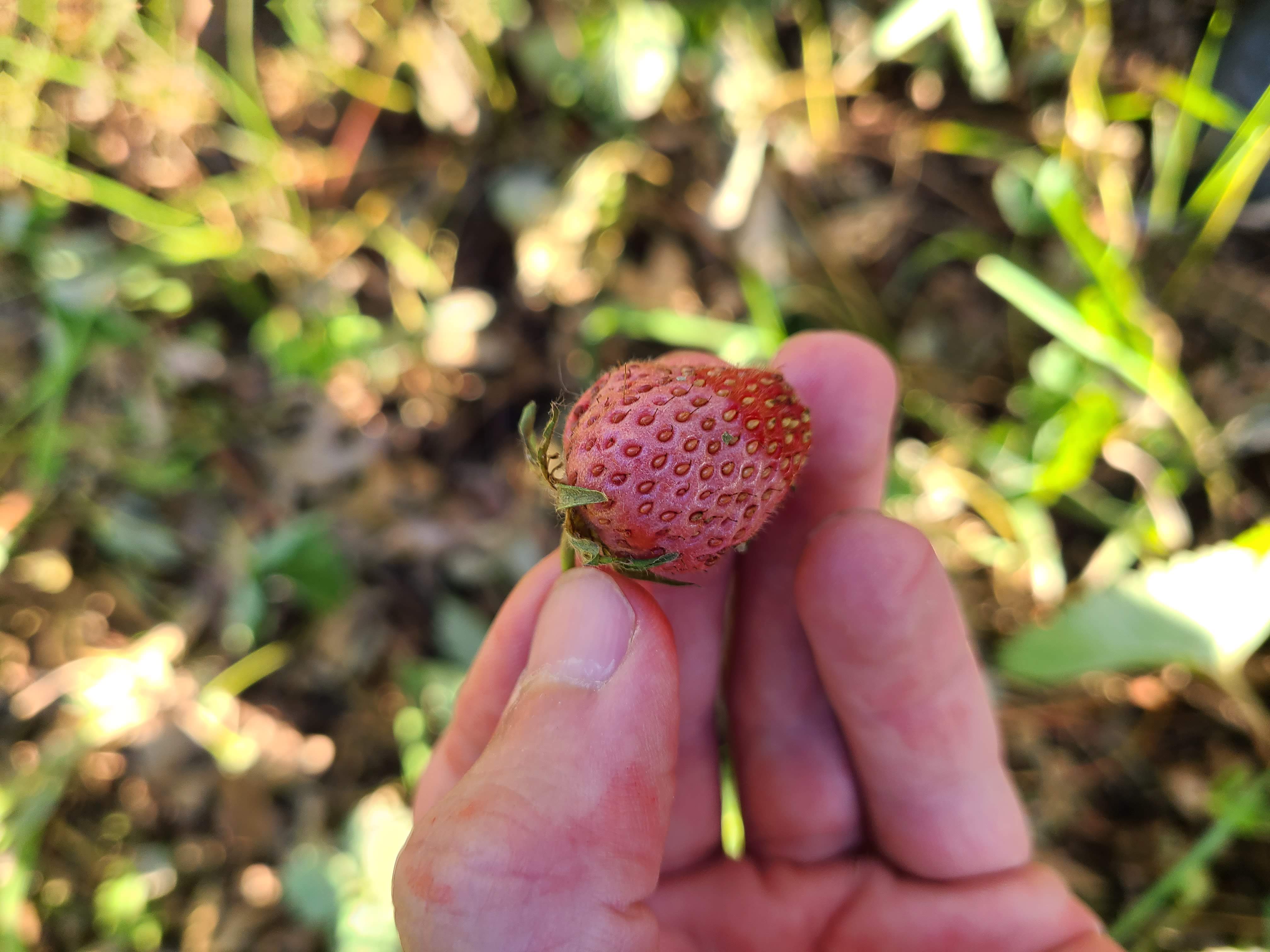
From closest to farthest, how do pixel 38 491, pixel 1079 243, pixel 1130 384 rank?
pixel 1079 243 < pixel 1130 384 < pixel 38 491

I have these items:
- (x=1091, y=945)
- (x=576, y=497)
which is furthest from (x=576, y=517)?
(x=1091, y=945)

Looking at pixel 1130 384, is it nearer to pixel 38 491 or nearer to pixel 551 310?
pixel 551 310

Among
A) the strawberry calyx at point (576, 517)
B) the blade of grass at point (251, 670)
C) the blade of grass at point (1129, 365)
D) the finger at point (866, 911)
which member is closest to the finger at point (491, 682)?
the strawberry calyx at point (576, 517)

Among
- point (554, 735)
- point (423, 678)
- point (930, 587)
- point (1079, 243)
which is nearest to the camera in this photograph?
point (554, 735)

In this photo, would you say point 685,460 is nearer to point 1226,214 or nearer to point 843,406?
point 843,406

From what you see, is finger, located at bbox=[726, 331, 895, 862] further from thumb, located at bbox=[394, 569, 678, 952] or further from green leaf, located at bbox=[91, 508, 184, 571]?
green leaf, located at bbox=[91, 508, 184, 571]

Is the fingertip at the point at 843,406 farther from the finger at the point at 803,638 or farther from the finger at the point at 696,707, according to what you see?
the finger at the point at 696,707

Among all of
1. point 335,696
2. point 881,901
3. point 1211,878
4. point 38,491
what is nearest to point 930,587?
point 881,901
